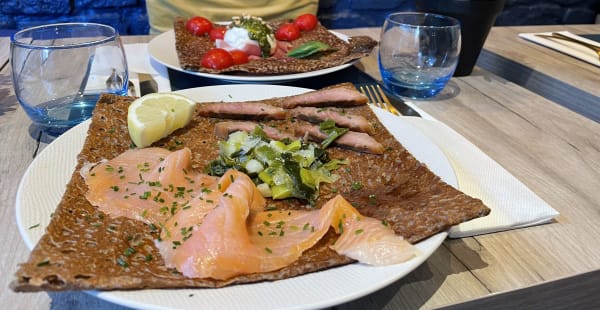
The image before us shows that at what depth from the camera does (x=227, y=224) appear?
854mm

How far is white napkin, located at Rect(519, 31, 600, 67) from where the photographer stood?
2240 mm

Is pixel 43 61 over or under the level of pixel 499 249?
over

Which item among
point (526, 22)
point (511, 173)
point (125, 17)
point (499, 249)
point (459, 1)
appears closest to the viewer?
point (499, 249)

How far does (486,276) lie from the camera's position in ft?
3.10

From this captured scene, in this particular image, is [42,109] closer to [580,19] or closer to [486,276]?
[486,276]

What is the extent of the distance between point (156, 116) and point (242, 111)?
271 millimetres

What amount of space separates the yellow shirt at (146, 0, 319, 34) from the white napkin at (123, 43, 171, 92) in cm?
79

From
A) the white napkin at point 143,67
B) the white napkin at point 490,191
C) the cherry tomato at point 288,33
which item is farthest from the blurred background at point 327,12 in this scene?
the white napkin at point 490,191

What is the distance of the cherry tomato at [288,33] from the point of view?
2.35 m

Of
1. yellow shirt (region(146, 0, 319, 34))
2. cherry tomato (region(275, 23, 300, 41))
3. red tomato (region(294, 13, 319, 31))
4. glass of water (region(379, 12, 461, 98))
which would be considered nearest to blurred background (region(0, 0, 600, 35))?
yellow shirt (region(146, 0, 319, 34))

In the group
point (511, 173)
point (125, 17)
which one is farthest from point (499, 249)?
point (125, 17)

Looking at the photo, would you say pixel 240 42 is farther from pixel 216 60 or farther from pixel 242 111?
pixel 242 111

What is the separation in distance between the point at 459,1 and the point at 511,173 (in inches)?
34.5

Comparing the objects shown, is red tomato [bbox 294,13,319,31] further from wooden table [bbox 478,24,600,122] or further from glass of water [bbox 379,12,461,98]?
wooden table [bbox 478,24,600,122]
